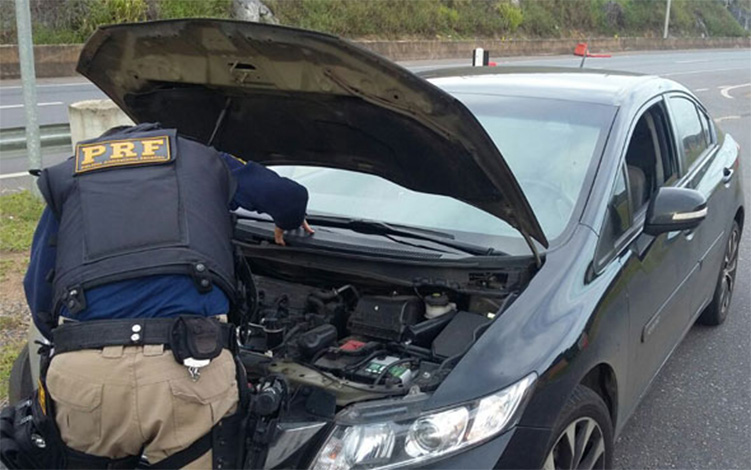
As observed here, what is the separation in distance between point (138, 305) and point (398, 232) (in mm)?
1266

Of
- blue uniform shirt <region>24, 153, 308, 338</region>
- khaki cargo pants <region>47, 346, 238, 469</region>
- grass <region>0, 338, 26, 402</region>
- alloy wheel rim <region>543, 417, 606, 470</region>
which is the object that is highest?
blue uniform shirt <region>24, 153, 308, 338</region>

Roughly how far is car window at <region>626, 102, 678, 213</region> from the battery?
1.28 metres

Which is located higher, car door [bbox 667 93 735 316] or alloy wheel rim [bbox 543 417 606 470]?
car door [bbox 667 93 735 316]

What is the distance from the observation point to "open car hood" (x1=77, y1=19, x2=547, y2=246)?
2.23 m

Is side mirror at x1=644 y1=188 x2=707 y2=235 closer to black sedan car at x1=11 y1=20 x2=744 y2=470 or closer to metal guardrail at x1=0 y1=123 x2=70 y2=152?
black sedan car at x1=11 y1=20 x2=744 y2=470

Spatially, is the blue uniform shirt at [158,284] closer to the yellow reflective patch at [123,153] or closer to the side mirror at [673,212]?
the yellow reflective patch at [123,153]

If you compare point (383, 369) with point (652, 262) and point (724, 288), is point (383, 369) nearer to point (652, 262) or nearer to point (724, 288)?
point (652, 262)

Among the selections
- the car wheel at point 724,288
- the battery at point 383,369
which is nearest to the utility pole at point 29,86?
the battery at point 383,369

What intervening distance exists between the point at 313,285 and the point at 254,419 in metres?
1.06

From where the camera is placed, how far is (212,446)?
1989 millimetres

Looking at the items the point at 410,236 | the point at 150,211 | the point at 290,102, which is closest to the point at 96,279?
the point at 150,211

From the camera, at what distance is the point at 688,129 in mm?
3994

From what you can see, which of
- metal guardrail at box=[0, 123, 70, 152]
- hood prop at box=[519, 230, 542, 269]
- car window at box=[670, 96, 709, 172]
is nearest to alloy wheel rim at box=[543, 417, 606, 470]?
hood prop at box=[519, 230, 542, 269]

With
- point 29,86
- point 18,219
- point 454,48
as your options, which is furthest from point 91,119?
point 454,48
